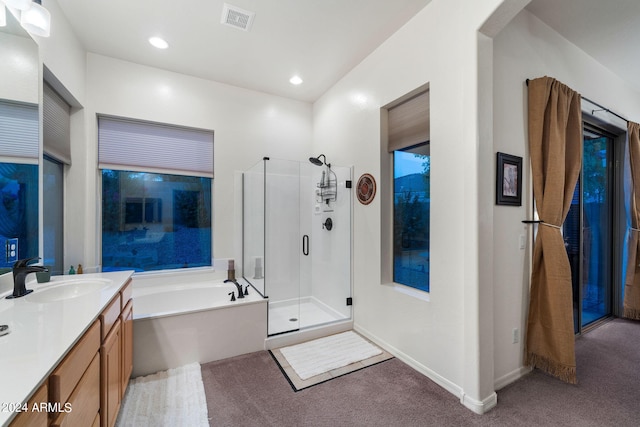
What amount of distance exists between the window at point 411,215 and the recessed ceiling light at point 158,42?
254 centimetres

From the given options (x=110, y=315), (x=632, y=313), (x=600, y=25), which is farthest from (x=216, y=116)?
(x=632, y=313)

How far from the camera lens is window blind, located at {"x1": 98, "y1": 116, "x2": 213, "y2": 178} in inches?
118

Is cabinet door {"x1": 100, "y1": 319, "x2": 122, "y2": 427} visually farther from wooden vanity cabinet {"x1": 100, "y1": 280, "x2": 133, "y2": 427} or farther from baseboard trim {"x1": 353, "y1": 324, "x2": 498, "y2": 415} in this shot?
baseboard trim {"x1": 353, "y1": 324, "x2": 498, "y2": 415}

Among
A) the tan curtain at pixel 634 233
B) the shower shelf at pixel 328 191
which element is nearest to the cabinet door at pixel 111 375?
Answer: the shower shelf at pixel 328 191

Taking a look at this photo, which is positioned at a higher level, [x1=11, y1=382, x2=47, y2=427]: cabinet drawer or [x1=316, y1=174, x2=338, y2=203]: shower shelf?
[x1=316, y1=174, x2=338, y2=203]: shower shelf

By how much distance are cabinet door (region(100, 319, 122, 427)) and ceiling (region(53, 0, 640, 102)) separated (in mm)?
2482

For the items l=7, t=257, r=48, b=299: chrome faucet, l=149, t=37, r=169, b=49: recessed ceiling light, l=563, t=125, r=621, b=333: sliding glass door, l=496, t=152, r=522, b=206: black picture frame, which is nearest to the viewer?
l=7, t=257, r=48, b=299: chrome faucet

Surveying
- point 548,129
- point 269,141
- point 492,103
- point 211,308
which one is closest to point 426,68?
point 492,103

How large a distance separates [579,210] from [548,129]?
1.32 m

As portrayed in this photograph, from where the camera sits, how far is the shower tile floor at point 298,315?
288 cm

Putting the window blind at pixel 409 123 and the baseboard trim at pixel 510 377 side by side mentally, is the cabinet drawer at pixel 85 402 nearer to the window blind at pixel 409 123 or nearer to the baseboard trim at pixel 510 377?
the baseboard trim at pixel 510 377

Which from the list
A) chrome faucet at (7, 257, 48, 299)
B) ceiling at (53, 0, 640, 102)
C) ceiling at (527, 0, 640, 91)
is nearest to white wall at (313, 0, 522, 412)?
ceiling at (53, 0, 640, 102)

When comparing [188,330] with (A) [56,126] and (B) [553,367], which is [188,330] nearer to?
(A) [56,126]

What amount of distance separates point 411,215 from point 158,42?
118 inches
